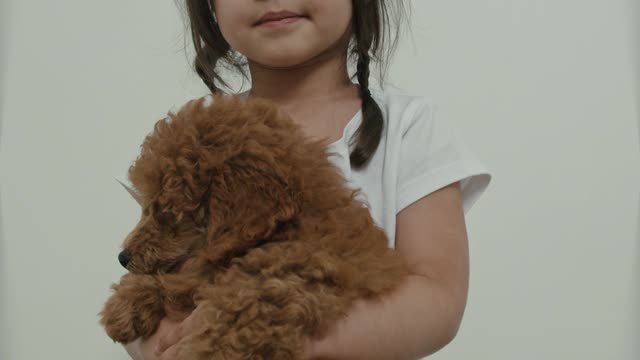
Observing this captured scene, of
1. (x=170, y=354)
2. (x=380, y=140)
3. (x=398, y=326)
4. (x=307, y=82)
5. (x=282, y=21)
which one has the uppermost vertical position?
(x=282, y=21)

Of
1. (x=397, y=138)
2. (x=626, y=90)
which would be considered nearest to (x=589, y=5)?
(x=626, y=90)

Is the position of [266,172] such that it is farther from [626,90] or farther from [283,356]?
[626,90]

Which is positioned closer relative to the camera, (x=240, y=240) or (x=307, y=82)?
(x=240, y=240)

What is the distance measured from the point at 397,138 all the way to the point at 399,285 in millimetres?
381

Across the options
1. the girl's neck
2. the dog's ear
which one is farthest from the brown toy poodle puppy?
the girl's neck

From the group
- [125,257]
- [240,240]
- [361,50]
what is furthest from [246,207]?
[361,50]

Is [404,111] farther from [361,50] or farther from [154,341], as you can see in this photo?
[154,341]

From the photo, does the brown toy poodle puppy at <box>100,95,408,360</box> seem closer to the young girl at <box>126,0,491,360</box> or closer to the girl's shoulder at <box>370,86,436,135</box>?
the young girl at <box>126,0,491,360</box>

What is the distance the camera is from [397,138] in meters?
1.73

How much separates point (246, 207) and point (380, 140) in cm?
54

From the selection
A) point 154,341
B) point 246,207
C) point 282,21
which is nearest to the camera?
point 246,207

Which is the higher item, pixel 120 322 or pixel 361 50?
pixel 361 50

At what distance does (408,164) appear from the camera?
171 centimetres

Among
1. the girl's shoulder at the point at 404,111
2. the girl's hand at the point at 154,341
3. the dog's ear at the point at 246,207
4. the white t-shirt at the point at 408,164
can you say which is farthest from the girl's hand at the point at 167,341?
the girl's shoulder at the point at 404,111
